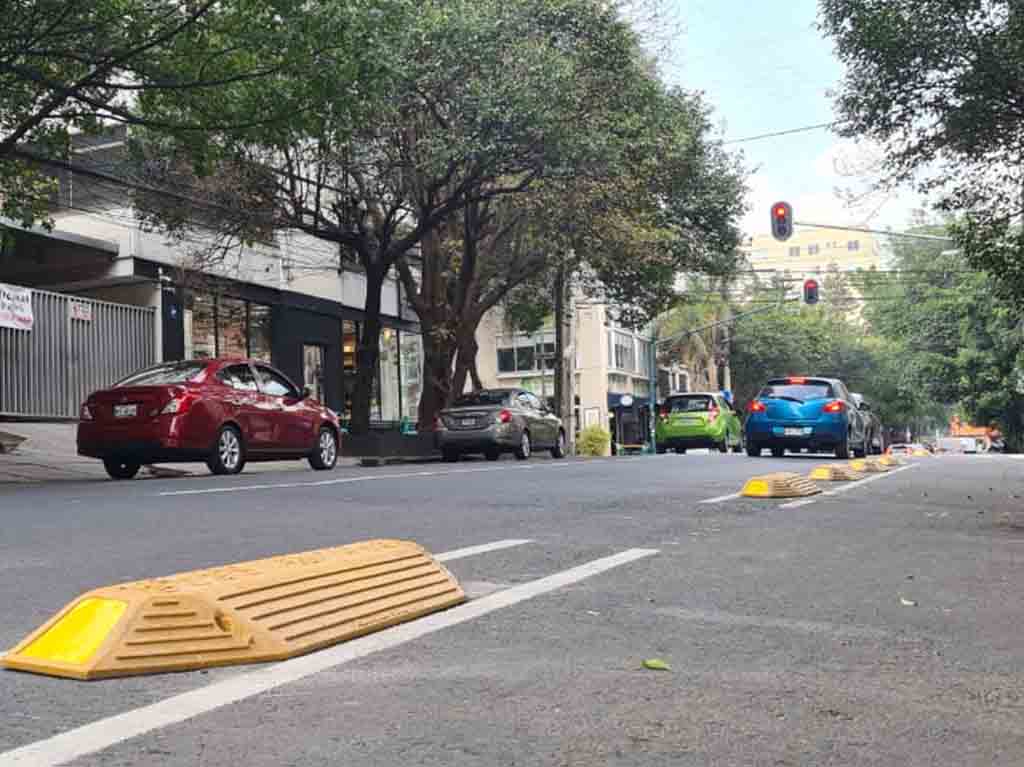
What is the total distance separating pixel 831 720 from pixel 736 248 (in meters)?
31.3

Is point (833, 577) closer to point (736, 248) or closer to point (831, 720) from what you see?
point (831, 720)

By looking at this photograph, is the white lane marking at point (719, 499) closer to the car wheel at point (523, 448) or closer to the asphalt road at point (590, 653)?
the asphalt road at point (590, 653)

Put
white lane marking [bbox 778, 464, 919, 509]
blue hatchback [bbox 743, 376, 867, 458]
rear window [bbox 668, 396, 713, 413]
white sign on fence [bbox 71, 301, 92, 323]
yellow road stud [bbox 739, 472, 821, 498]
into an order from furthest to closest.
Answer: rear window [bbox 668, 396, 713, 413] < white sign on fence [bbox 71, 301, 92, 323] < blue hatchback [bbox 743, 376, 867, 458] < yellow road stud [bbox 739, 472, 821, 498] < white lane marking [bbox 778, 464, 919, 509]

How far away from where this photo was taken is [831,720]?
3.30 metres

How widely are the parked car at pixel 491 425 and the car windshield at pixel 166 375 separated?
8.43m

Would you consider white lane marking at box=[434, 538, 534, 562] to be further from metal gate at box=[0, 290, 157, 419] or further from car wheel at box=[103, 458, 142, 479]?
metal gate at box=[0, 290, 157, 419]

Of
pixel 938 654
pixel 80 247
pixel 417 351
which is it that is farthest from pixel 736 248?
pixel 938 654

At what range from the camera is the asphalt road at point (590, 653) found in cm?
303

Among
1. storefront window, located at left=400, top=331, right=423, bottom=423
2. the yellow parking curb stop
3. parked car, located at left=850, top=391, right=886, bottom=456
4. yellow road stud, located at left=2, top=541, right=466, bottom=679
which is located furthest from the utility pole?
yellow road stud, located at left=2, top=541, right=466, bottom=679

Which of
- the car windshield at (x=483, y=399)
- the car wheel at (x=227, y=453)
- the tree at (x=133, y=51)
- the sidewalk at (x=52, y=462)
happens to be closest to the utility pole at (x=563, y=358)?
Answer: the car windshield at (x=483, y=399)

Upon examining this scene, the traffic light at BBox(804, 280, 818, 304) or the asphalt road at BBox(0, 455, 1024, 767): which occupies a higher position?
the traffic light at BBox(804, 280, 818, 304)

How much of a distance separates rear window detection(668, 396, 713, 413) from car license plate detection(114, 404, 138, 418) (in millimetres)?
18880

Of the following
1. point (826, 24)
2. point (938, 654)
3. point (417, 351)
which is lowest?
point (938, 654)

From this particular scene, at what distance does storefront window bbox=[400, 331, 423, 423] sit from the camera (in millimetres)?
38875
